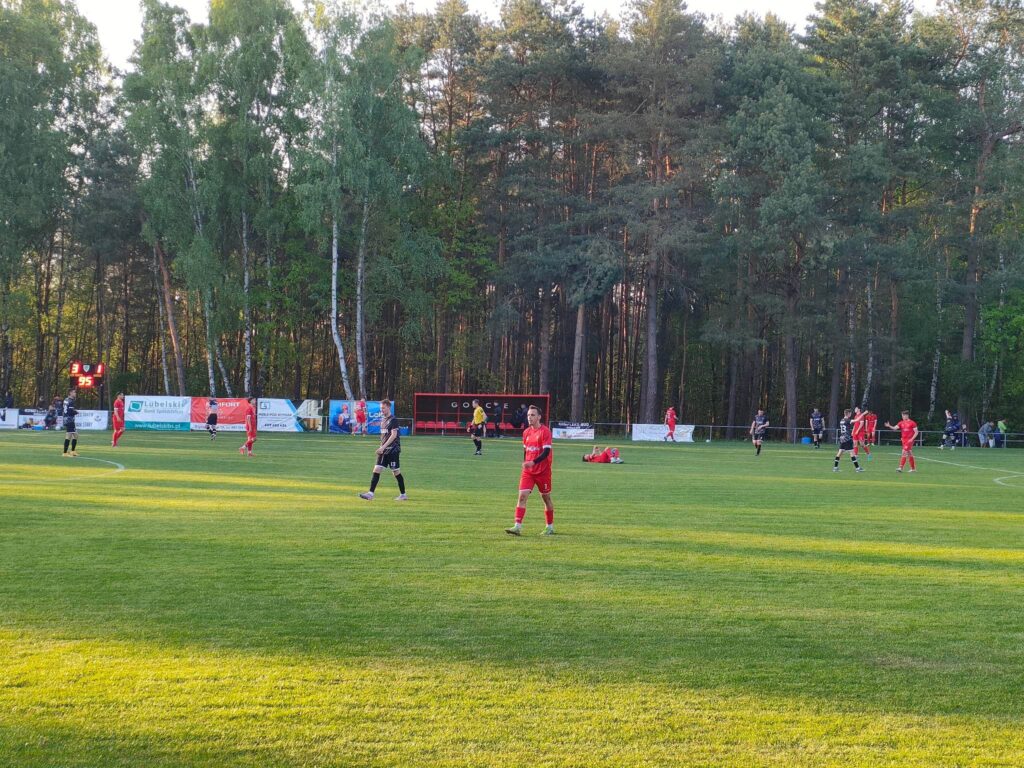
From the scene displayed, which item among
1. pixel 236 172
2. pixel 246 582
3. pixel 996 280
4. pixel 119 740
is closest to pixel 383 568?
pixel 246 582

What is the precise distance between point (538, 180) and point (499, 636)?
50.1 m

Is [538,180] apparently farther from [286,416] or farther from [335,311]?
[286,416]

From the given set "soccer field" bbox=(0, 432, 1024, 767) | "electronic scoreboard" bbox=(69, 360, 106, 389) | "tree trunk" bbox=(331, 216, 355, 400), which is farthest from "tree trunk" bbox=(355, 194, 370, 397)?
"soccer field" bbox=(0, 432, 1024, 767)

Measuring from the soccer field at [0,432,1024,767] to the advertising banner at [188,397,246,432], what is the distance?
111 ft

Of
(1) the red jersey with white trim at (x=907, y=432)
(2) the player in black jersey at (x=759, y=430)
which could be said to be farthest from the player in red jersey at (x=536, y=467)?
(2) the player in black jersey at (x=759, y=430)

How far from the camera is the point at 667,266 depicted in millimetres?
53531

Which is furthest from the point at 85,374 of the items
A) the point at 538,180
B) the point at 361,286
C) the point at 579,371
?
the point at 538,180

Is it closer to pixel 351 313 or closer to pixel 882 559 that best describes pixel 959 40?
pixel 351 313

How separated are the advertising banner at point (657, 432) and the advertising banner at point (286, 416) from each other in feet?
52.5

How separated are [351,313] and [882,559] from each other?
52149 millimetres

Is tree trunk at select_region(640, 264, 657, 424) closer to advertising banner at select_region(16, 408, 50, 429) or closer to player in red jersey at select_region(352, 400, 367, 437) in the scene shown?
player in red jersey at select_region(352, 400, 367, 437)

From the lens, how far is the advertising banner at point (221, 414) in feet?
161

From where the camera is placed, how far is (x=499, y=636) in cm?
739

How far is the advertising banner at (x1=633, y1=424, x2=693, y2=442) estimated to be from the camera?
49.7 metres
